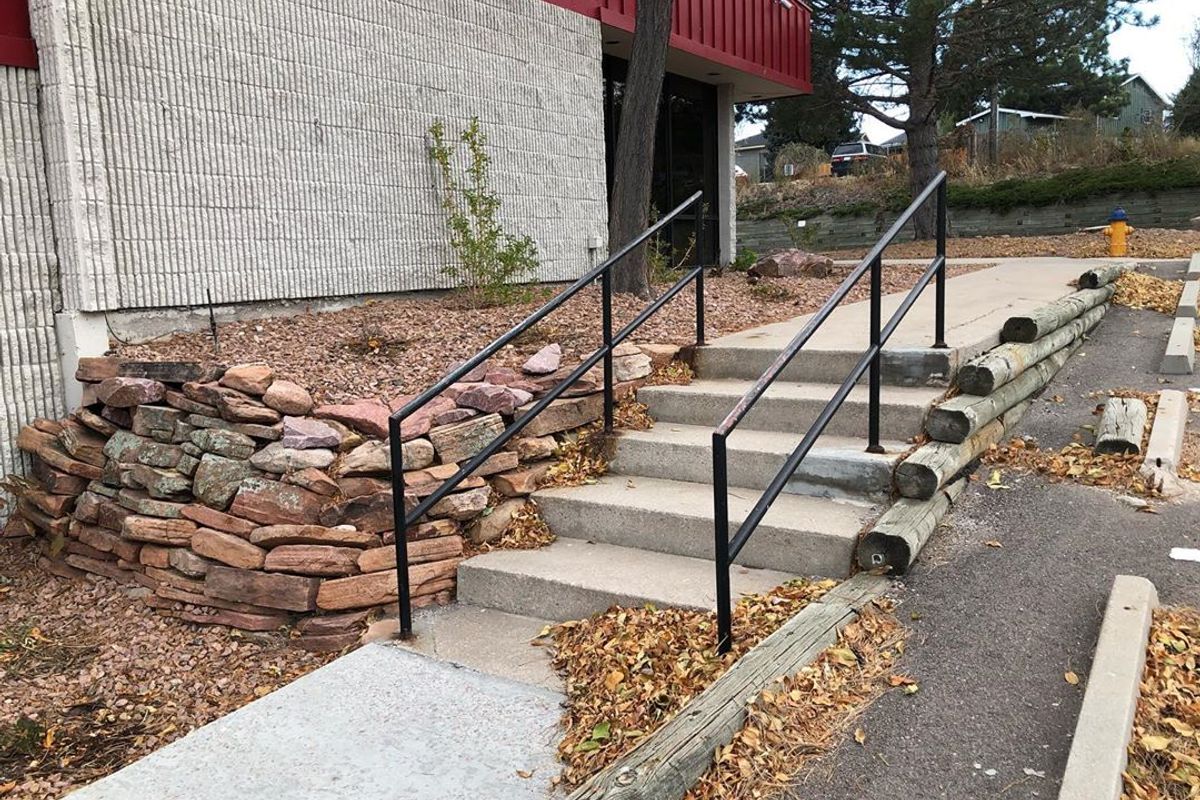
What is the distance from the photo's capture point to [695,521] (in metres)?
4.05

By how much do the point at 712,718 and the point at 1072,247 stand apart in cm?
1189

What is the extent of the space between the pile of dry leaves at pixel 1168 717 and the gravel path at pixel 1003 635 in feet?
0.55

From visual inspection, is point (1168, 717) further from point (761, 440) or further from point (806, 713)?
point (761, 440)

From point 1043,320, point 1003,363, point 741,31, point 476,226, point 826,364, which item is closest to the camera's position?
point 1003,363

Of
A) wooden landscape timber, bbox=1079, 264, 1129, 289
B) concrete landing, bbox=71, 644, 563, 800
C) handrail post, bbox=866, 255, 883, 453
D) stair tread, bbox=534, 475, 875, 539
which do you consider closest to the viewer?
concrete landing, bbox=71, 644, 563, 800

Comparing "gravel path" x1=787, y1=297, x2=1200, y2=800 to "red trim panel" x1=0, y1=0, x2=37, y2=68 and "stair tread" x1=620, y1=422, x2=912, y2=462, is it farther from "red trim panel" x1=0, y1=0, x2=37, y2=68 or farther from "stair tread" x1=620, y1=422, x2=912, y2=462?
"red trim panel" x1=0, y1=0, x2=37, y2=68

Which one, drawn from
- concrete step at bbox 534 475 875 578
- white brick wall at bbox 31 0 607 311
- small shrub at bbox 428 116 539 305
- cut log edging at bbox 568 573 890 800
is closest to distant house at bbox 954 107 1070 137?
white brick wall at bbox 31 0 607 311

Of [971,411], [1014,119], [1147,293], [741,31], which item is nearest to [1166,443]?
[971,411]

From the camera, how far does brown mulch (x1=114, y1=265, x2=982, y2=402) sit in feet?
16.6

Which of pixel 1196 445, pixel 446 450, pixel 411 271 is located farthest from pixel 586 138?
pixel 1196 445

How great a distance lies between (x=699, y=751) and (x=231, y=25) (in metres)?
5.30

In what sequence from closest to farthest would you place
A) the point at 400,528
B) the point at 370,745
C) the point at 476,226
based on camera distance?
the point at 370,745 < the point at 400,528 < the point at 476,226

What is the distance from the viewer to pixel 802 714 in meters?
2.76

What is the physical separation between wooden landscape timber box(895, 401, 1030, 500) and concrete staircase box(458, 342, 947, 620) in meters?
0.09
